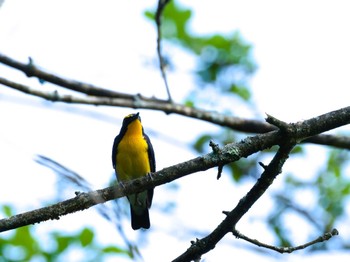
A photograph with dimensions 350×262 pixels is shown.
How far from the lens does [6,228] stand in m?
3.79

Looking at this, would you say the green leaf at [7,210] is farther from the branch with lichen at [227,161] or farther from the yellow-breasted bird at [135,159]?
the branch with lichen at [227,161]

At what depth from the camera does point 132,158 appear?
7.18 meters

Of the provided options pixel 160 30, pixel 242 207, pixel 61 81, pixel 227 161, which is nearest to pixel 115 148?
pixel 61 81

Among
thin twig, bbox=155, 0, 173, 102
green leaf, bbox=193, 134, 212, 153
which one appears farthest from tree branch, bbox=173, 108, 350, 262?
green leaf, bbox=193, 134, 212, 153

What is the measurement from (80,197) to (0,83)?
1.53 metres

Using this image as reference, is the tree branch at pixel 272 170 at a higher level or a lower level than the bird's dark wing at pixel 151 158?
lower

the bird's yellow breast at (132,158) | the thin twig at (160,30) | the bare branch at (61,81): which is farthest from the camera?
the bird's yellow breast at (132,158)

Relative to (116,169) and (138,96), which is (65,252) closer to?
(116,169)

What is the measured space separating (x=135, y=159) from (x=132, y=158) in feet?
0.14

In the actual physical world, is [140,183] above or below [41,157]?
above

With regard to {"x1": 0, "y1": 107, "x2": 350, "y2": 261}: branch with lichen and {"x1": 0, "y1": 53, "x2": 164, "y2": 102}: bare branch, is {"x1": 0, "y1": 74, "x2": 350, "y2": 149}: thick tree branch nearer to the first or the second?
{"x1": 0, "y1": 53, "x2": 164, "y2": 102}: bare branch

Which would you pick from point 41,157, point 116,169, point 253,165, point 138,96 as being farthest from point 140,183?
point 253,165

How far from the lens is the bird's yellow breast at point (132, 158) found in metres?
7.14

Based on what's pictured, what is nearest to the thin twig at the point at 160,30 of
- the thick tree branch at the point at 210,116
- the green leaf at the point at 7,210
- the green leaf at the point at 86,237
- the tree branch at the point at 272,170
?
the thick tree branch at the point at 210,116
